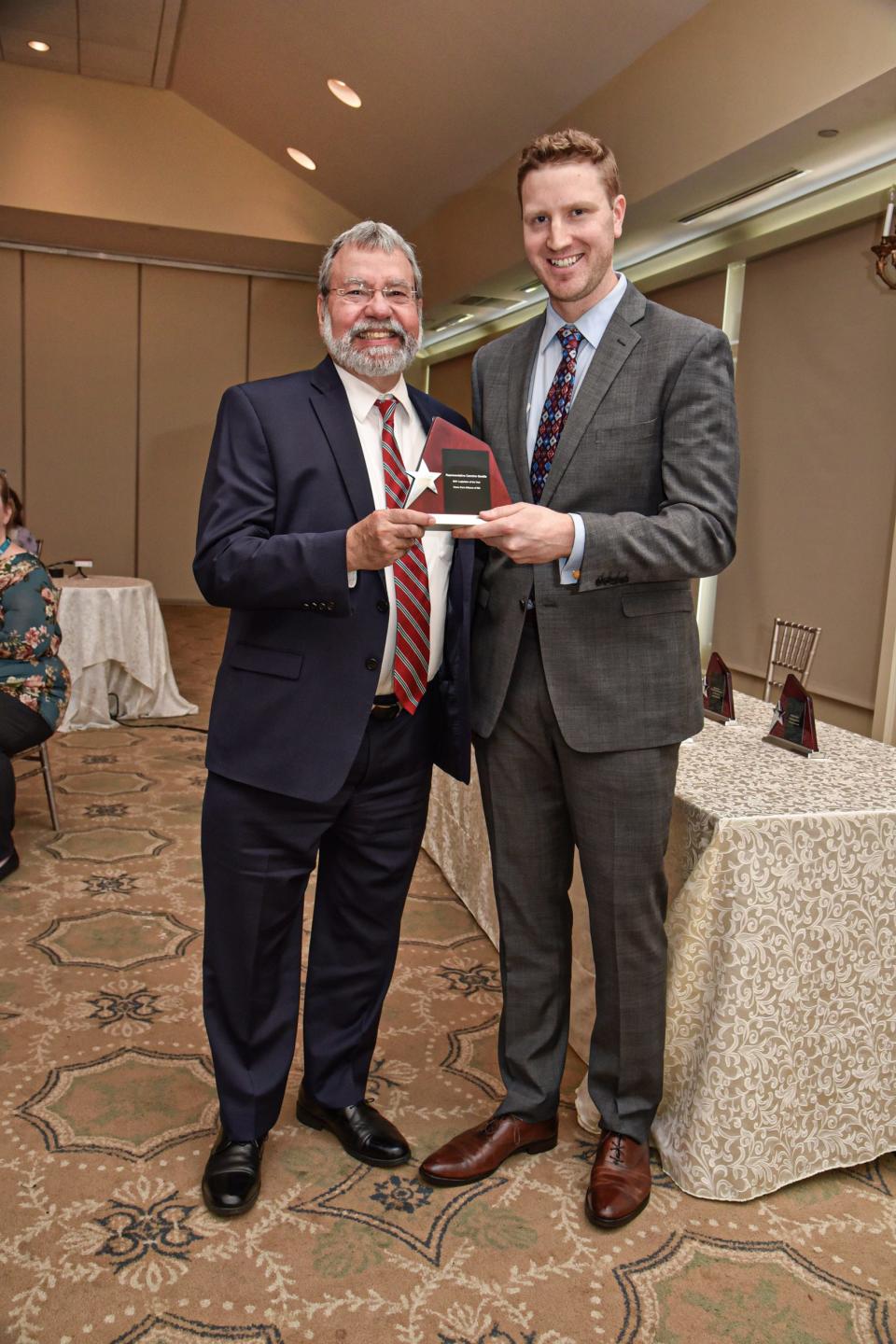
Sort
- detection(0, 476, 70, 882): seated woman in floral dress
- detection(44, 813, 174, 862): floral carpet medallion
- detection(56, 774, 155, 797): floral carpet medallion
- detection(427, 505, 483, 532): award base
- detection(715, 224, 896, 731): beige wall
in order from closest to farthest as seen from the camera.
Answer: detection(427, 505, 483, 532): award base → detection(0, 476, 70, 882): seated woman in floral dress → detection(44, 813, 174, 862): floral carpet medallion → detection(56, 774, 155, 797): floral carpet medallion → detection(715, 224, 896, 731): beige wall

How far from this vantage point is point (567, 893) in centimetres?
207

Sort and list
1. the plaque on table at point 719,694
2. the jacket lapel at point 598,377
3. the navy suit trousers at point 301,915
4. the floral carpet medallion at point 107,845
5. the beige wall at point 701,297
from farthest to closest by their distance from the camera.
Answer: the beige wall at point 701,297
the floral carpet medallion at point 107,845
the plaque on table at point 719,694
the navy suit trousers at point 301,915
the jacket lapel at point 598,377

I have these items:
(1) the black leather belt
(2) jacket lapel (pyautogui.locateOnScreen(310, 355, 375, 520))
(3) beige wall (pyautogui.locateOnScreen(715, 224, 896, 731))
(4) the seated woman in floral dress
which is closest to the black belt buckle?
(1) the black leather belt

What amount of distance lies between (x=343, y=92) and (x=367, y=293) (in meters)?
6.28

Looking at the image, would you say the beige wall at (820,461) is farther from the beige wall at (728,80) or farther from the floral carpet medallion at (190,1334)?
the floral carpet medallion at (190,1334)

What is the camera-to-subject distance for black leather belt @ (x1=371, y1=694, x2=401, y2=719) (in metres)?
1.91

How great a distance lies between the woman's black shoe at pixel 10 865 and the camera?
3605mm

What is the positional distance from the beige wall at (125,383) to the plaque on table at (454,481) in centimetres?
963

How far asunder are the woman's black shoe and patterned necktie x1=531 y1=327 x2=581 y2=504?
2649mm

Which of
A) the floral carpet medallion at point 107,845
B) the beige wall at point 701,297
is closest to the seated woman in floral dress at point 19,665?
the floral carpet medallion at point 107,845

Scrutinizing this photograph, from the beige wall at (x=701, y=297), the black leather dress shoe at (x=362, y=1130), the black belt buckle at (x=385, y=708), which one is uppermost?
the beige wall at (x=701, y=297)

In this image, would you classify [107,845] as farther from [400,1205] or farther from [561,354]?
[561,354]

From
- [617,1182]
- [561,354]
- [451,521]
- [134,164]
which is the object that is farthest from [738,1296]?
[134,164]

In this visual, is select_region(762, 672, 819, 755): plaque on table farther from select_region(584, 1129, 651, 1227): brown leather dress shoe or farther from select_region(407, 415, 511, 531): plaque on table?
select_region(407, 415, 511, 531): plaque on table
